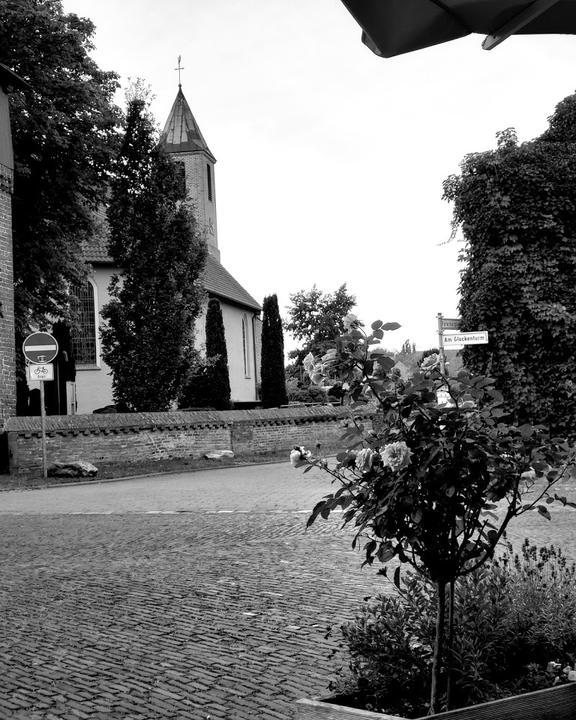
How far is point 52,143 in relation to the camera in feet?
82.7

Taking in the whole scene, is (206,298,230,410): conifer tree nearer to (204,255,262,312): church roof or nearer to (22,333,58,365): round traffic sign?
(204,255,262,312): church roof

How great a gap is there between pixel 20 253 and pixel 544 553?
938 inches

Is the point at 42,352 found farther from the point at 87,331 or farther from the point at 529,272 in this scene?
the point at 87,331

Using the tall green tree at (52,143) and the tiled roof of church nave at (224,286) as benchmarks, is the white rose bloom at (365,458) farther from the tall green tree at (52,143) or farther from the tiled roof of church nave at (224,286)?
the tiled roof of church nave at (224,286)

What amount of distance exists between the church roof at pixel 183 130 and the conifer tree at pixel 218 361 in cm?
1694

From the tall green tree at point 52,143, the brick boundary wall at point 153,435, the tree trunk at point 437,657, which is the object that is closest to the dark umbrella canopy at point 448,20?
the tree trunk at point 437,657

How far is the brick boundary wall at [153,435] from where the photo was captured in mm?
21078

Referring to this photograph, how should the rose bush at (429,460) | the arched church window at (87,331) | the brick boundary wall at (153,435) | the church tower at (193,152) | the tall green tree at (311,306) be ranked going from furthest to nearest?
the tall green tree at (311,306), the church tower at (193,152), the arched church window at (87,331), the brick boundary wall at (153,435), the rose bush at (429,460)

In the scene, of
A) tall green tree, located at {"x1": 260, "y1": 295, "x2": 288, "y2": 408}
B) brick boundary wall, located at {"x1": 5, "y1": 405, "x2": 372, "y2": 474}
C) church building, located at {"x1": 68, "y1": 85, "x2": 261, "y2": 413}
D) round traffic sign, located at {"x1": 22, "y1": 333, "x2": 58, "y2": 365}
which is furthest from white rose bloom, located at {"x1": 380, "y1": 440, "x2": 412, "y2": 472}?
tall green tree, located at {"x1": 260, "y1": 295, "x2": 288, "y2": 408}

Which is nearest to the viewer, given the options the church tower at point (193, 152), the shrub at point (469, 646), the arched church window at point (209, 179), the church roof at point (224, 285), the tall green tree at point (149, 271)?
the shrub at point (469, 646)

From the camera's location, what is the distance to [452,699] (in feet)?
10.3

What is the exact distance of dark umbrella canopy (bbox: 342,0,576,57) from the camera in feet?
9.47

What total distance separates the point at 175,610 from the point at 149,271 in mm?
19260

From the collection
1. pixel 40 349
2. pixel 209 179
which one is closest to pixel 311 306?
pixel 209 179
